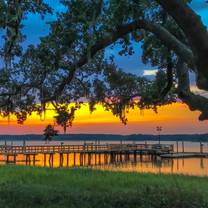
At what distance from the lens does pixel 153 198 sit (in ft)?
51.4

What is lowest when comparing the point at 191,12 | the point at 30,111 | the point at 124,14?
the point at 30,111

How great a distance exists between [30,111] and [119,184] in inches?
231

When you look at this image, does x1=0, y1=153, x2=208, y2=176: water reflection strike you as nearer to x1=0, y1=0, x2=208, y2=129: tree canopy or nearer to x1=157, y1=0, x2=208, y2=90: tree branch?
x1=0, y1=0, x2=208, y2=129: tree canopy

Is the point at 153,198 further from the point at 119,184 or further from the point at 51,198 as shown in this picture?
the point at 119,184

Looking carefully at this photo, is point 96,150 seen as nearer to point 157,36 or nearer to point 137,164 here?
point 137,164

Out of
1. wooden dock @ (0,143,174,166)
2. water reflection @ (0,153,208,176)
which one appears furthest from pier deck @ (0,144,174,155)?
water reflection @ (0,153,208,176)

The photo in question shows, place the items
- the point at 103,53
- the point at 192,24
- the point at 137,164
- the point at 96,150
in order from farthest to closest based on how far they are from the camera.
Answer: the point at 96,150, the point at 137,164, the point at 103,53, the point at 192,24

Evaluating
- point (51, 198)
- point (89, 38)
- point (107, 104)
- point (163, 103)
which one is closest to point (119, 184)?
point (107, 104)

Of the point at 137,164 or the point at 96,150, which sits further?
the point at 96,150

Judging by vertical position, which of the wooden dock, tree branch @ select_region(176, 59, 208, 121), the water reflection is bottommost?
the water reflection

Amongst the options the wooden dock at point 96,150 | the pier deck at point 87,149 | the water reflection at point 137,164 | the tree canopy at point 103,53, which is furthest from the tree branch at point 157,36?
the wooden dock at point 96,150

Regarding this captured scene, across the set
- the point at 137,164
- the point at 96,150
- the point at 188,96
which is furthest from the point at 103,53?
the point at 96,150

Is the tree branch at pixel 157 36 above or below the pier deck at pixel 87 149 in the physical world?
above

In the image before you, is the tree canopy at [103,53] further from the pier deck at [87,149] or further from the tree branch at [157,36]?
the pier deck at [87,149]
